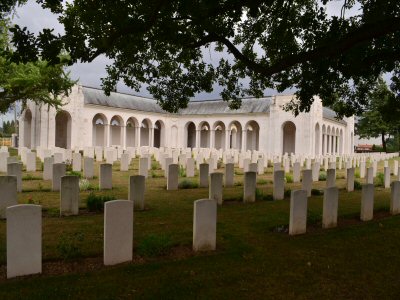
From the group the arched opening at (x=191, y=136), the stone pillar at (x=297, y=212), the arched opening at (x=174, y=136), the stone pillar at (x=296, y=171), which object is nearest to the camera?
the stone pillar at (x=297, y=212)

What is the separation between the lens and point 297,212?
630 centimetres

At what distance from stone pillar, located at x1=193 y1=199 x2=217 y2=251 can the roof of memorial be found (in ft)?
99.3

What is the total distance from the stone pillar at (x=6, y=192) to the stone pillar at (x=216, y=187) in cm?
437

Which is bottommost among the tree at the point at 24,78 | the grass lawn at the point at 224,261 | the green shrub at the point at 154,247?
the grass lawn at the point at 224,261

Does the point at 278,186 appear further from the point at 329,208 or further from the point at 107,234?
the point at 107,234

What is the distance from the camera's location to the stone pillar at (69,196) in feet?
23.2

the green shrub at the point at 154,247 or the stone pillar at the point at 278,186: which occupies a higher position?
the stone pillar at the point at 278,186

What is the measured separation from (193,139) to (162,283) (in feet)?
145

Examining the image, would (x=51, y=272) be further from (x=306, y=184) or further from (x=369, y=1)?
(x=369, y=1)

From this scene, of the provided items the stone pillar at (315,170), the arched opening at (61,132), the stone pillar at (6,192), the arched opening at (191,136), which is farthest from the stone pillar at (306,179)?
the arched opening at (191,136)

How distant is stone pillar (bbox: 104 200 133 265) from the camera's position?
4.58m

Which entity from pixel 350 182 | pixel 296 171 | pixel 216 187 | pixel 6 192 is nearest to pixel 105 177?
pixel 216 187

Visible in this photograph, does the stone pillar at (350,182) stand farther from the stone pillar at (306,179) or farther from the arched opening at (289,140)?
the arched opening at (289,140)

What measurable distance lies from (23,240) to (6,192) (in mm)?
3003
